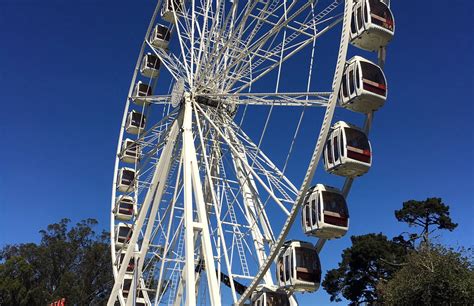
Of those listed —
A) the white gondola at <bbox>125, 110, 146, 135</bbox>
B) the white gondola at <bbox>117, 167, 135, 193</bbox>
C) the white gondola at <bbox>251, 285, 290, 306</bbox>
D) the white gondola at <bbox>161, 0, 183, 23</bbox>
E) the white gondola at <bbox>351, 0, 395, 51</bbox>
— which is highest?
the white gondola at <bbox>161, 0, 183, 23</bbox>

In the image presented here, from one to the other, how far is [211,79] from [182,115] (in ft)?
5.80

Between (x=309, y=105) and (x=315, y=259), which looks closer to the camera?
(x=315, y=259)

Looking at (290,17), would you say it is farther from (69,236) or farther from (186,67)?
(69,236)

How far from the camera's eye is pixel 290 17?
16156mm

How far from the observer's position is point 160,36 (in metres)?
26.5

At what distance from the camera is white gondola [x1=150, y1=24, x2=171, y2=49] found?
26422 millimetres

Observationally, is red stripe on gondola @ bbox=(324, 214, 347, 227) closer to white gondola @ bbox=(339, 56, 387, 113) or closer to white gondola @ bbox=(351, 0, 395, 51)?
white gondola @ bbox=(339, 56, 387, 113)

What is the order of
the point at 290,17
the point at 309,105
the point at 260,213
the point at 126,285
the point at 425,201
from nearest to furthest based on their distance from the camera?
1. the point at 309,105
2. the point at 290,17
3. the point at 260,213
4. the point at 126,285
5. the point at 425,201

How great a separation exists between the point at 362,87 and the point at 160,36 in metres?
15.8

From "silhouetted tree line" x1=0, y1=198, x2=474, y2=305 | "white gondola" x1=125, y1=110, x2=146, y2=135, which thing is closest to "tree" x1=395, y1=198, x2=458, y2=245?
"silhouetted tree line" x1=0, y1=198, x2=474, y2=305

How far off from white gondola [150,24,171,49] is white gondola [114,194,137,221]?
25.4 ft

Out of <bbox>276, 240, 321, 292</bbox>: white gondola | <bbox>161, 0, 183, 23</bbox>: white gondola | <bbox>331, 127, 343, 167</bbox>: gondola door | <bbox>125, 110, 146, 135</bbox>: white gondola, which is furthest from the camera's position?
<bbox>125, 110, 146, 135</bbox>: white gondola

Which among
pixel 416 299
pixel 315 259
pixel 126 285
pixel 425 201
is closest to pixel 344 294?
pixel 425 201

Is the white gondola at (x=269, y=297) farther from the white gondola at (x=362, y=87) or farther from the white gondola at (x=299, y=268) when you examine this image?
the white gondola at (x=362, y=87)
